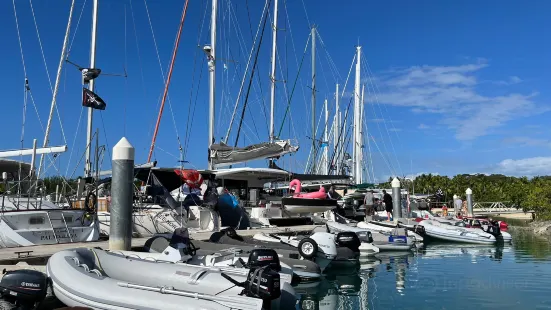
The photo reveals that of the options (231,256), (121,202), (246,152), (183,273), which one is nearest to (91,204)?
(121,202)

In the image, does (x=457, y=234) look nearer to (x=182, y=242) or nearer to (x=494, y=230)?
(x=494, y=230)

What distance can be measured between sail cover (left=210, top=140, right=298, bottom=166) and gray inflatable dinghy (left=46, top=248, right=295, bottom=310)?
45.2 ft

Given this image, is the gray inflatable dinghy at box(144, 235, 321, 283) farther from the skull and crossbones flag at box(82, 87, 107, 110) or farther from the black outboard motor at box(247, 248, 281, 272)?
the skull and crossbones flag at box(82, 87, 107, 110)

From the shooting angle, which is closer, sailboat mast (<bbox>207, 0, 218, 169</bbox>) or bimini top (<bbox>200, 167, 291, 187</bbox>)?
bimini top (<bbox>200, 167, 291, 187</bbox>)

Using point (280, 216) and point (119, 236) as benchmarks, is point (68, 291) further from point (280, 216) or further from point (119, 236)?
point (280, 216)

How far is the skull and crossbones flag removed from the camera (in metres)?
17.0

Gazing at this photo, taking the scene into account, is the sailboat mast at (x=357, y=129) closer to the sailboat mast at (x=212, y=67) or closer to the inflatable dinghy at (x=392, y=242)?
the sailboat mast at (x=212, y=67)

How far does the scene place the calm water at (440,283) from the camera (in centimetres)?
1023

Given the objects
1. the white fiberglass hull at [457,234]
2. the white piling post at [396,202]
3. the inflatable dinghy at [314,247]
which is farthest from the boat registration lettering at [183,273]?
the white piling post at [396,202]

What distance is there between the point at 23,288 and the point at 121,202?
4.29 m

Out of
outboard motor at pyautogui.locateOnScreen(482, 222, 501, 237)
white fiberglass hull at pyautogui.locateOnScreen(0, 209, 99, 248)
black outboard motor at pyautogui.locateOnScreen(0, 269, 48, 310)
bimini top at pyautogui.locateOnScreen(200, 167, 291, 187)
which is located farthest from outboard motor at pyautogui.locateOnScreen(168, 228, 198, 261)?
outboard motor at pyautogui.locateOnScreen(482, 222, 501, 237)

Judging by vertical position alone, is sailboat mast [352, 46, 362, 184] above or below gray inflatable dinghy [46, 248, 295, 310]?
above

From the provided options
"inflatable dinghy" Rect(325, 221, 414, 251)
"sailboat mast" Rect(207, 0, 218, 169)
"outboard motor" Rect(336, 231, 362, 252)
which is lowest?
"inflatable dinghy" Rect(325, 221, 414, 251)

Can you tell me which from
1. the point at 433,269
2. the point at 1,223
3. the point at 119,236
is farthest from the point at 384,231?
the point at 1,223
